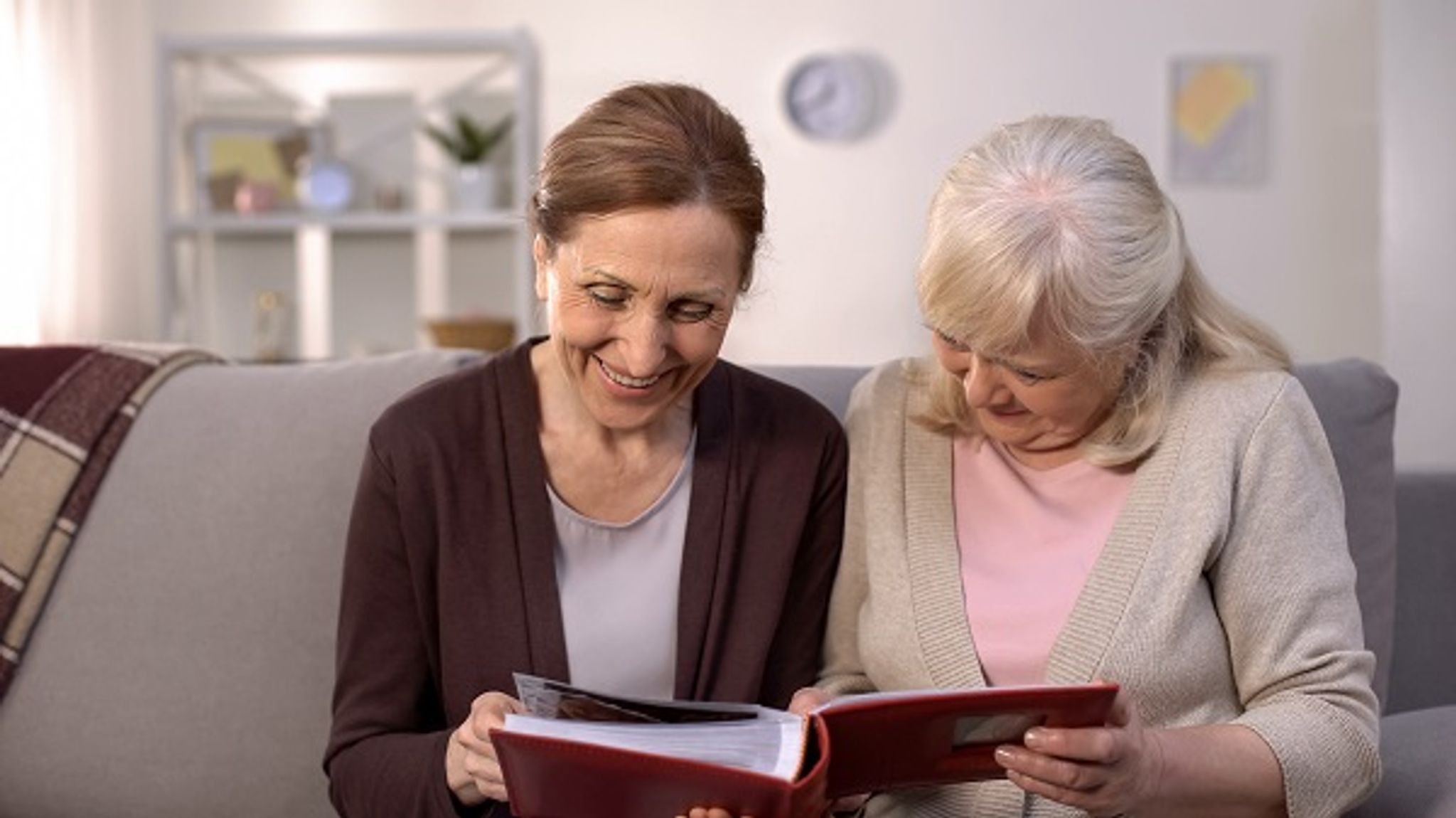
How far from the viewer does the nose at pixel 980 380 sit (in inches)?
73.9

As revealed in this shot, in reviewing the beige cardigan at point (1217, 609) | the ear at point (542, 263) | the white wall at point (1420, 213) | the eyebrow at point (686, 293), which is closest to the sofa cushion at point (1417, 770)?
the beige cardigan at point (1217, 609)

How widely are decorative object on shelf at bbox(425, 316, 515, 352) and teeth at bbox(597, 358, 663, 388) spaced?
3459mm

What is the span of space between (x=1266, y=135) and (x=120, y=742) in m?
4.21

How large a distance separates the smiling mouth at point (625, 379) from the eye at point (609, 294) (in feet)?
0.22

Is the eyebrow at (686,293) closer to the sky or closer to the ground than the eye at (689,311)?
closer to the sky

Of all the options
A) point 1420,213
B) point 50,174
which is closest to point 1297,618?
point 1420,213

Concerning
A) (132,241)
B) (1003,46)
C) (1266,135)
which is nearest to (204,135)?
(132,241)

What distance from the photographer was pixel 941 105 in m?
5.72

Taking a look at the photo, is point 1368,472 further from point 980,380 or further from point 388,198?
point 388,198

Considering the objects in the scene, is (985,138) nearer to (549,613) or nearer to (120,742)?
(549,613)

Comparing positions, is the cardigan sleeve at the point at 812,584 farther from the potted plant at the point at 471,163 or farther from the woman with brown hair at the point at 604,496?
the potted plant at the point at 471,163

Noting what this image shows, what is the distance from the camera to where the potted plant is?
217 inches

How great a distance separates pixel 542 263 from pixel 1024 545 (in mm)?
543

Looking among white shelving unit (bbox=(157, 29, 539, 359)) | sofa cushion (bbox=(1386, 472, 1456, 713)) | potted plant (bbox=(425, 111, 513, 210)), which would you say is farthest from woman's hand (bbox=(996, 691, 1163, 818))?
potted plant (bbox=(425, 111, 513, 210))
